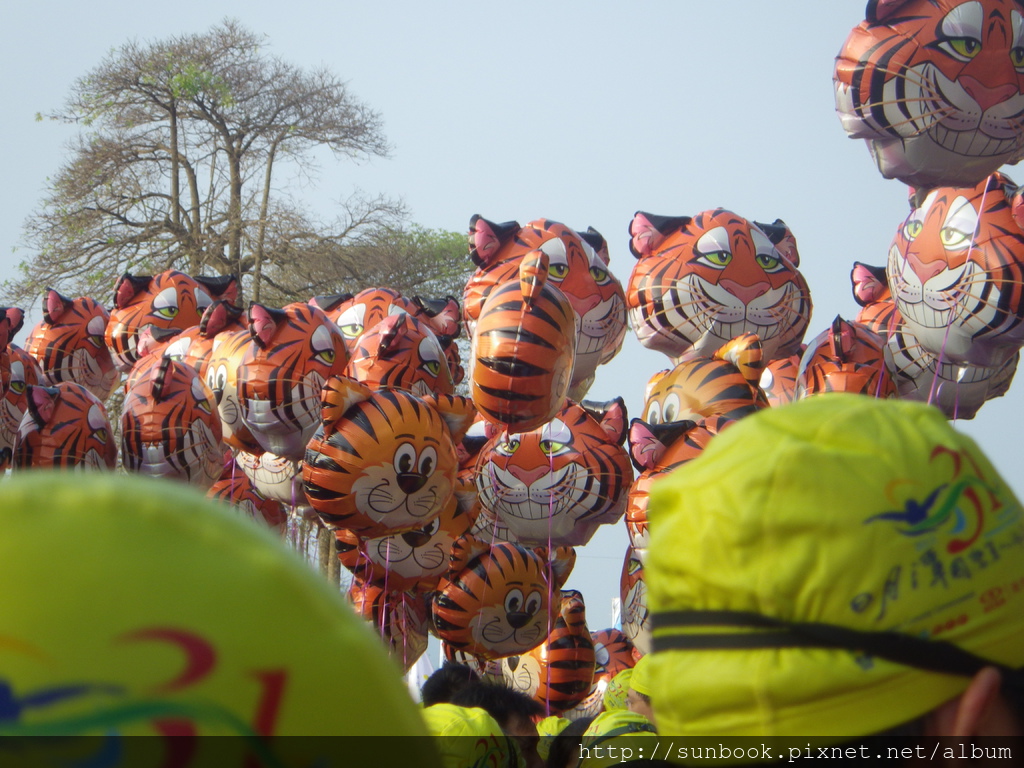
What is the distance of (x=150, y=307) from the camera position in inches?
346

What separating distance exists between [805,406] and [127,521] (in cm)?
65

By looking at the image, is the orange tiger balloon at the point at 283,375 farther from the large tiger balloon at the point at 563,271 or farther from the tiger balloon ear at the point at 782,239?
the tiger balloon ear at the point at 782,239

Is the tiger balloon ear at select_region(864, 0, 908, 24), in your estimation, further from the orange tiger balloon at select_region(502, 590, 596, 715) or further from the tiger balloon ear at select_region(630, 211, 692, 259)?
the orange tiger balloon at select_region(502, 590, 596, 715)

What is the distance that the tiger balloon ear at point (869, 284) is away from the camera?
6160mm

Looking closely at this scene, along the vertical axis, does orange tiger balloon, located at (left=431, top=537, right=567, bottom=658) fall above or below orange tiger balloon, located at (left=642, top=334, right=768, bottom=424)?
below

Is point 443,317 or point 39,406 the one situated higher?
point 443,317

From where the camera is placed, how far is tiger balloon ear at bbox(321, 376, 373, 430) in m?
5.38

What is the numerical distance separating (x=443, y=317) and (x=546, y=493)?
228cm

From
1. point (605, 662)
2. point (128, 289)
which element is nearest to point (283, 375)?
point (128, 289)

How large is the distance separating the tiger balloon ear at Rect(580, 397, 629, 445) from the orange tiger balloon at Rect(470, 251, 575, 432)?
1953 mm

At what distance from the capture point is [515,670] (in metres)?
9.38

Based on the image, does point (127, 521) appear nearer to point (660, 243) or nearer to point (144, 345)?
point (660, 243)

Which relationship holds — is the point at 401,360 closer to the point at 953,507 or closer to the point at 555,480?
the point at 555,480

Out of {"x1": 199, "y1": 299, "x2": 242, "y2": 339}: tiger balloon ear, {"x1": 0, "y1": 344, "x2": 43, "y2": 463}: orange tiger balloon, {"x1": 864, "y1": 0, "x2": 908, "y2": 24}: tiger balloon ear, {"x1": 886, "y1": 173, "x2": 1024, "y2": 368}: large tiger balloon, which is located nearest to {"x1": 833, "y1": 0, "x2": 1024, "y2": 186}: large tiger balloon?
{"x1": 864, "y1": 0, "x2": 908, "y2": 24}: tiger balloon ear
